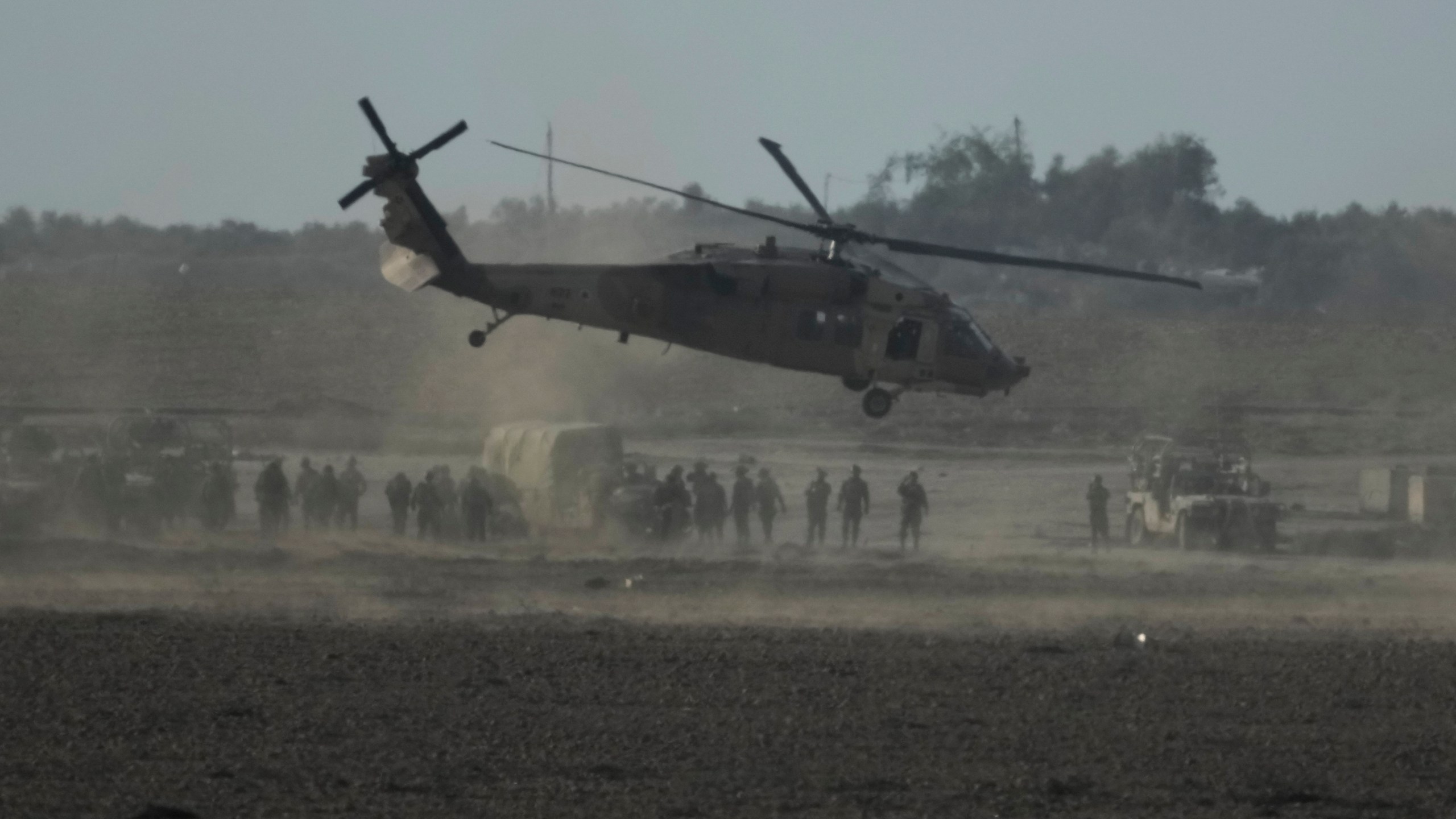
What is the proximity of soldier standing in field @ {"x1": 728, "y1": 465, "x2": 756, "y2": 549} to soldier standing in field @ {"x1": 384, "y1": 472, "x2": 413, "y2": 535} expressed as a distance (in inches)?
203

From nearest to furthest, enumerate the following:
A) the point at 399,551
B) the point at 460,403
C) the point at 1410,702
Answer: the point at 1410,702
the point at 399,551
the point at 460,403

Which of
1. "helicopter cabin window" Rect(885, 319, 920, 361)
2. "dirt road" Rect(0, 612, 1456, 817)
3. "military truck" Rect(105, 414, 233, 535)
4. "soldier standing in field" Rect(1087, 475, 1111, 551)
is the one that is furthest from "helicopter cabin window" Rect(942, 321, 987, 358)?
"military truck" Rect(105, 414, 233, 535)

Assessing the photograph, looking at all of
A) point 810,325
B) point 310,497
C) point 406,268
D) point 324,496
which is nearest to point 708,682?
point 810,325

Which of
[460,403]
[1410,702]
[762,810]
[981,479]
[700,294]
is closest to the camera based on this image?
[762,810]

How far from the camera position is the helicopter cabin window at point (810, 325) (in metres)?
21.1

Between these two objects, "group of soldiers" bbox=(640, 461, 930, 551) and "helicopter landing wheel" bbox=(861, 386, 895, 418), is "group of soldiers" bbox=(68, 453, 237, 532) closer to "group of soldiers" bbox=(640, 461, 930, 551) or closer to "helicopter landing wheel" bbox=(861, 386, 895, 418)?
"group of soldiers" bbox=(640, 461, 930, 551)

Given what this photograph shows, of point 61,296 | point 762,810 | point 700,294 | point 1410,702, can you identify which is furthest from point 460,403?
point 762,810

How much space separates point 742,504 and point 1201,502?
7126mm

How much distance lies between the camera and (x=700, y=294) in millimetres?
21000

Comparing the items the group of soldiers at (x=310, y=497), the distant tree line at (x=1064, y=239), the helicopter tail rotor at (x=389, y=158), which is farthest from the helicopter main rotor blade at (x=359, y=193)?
the distant tree line at (x=1064, y=239)

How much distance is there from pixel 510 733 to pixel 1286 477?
3048 cm

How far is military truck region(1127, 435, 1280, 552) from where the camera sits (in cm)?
3219

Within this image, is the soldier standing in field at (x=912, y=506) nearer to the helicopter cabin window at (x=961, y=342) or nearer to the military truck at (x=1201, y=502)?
the military truck at (x=1201, y=502)

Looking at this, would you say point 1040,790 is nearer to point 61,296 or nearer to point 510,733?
point 510,733
